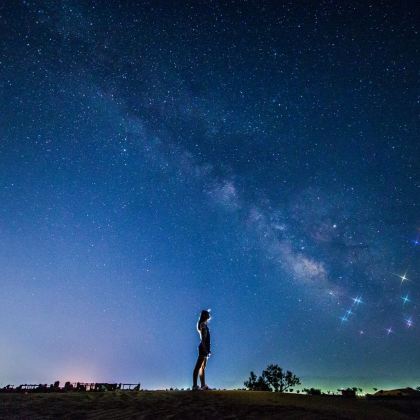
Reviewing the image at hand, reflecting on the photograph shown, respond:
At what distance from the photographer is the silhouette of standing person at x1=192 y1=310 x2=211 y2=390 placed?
9.43 m

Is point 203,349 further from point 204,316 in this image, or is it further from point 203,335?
point 204,316

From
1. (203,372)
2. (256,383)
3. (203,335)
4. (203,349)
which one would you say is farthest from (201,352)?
(256,383)

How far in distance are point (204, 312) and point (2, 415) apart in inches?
214

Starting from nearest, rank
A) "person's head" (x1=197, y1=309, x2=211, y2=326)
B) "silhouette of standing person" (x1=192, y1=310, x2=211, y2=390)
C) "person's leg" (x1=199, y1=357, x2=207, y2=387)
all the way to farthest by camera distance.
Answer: "silhouette of standing person" (x1=192, y1=310, x2=211, y2=390) → "person's leg" (x1=199, y1=357, x2=207, y2=387) → "person's head" (x1=197, y1=309, x2=211, y2=326)

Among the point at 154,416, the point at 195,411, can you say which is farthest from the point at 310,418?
the point at 154,416

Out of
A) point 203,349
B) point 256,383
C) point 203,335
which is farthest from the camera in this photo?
point 256,383

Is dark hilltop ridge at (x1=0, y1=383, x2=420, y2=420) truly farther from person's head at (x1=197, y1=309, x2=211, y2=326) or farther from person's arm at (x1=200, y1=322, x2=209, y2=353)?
person's head at (x1=197, y1=309, x2=211, y2=326)

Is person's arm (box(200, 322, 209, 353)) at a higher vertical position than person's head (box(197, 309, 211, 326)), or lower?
lower

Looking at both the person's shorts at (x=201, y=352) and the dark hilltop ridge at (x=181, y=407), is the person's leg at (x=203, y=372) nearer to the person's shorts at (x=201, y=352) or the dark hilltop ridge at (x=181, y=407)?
the person's shorts at (x=201, y=352)

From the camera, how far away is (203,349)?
952 cm

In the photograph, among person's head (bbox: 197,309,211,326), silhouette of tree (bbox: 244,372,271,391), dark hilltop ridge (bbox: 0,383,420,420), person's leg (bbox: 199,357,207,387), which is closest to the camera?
dark hilltop ridge (bbox: 0,383,420,420)

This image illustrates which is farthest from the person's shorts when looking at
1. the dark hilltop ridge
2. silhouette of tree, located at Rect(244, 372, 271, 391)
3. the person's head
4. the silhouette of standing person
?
silhouette of tree, located at Rect(244, 372, 271, 391)

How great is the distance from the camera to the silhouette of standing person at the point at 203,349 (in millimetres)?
9430

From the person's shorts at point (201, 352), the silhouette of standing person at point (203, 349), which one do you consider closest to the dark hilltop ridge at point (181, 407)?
the silhouette of standing person at point (203, 349)
